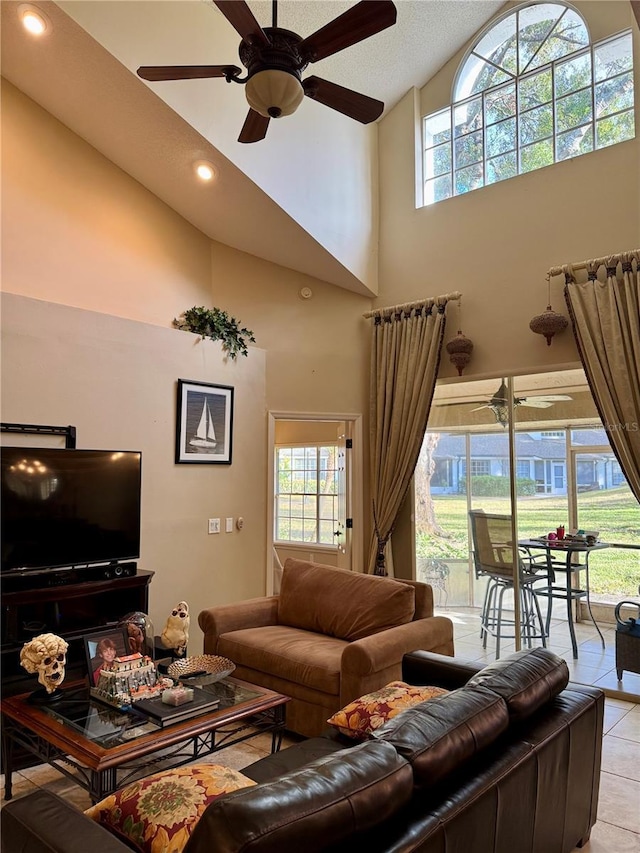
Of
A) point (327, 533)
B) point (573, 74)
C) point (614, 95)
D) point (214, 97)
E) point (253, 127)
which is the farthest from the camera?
point (327, 533)

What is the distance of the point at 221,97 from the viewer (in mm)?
4328

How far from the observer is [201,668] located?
3191 mm

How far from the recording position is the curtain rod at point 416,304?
530cm

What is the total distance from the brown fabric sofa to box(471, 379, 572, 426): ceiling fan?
1.80 meters

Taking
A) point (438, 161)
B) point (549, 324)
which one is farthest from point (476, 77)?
point (549, 324)

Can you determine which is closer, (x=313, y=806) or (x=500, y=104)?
(x=313, y=806)

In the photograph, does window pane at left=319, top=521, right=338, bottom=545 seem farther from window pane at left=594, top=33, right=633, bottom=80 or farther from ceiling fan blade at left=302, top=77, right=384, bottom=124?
window pane at left=594, top=33, right=633, bottom=80

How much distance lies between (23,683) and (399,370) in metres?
3.83

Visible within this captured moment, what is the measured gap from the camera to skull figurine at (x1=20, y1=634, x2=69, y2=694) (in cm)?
268

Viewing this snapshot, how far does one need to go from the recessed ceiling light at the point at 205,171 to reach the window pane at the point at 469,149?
2.43 meters

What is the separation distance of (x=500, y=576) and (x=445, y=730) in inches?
139

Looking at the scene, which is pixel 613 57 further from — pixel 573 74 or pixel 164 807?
pixel 164 807

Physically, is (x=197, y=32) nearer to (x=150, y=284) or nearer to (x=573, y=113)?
(x=150, y=284)

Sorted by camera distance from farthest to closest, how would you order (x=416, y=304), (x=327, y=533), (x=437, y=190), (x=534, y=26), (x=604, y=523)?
1. (x=327, y=533)
2. (x=437, y=190)
3. (x=416, y=304)
4. (x=534, y=26)
5. (x=604, y=523)
